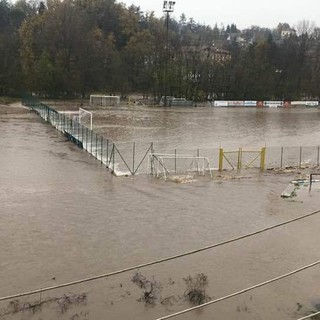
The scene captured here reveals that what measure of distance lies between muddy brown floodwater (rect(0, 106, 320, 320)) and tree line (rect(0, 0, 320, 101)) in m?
70.1

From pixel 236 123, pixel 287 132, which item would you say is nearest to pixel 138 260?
pixel 287 132

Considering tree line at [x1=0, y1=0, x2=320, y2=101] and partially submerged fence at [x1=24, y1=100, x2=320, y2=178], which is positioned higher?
tree line at [x1=0, y1=0, x2=320, y2=101]

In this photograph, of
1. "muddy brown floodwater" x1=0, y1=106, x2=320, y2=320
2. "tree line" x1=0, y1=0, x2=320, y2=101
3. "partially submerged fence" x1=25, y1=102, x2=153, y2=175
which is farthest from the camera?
"tree line" x1=0, y1=0, x2=320, y2=101

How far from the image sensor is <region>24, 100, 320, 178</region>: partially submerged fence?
33719 millimetres

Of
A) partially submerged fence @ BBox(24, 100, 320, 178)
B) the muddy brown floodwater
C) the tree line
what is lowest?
the muddy brown floodwater

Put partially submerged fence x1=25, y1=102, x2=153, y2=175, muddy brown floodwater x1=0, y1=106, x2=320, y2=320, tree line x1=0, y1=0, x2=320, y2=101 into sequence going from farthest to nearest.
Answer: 1. tree line x1=0, y1=0, x2=320, y2=101
2. partially submerged fence x1=25, y1=102, x2=153, y2=175
3. muddy brown floodwater x1=0, y1=106, x2=320, y2=320

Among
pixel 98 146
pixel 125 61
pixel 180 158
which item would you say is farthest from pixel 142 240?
pixel 125 61

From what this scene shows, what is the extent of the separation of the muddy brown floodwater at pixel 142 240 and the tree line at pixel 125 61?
7006 cm

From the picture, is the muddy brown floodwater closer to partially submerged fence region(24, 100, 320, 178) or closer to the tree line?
partially submerged fence region(24, 100, 320, 178)

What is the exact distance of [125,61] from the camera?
12625cm

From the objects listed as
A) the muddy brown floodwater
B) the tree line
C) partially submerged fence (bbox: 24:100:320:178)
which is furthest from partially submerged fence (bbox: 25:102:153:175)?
the tree line

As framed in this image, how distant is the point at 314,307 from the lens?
14.1 meters

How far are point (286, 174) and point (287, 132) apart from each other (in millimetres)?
27826

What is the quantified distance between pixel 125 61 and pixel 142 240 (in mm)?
110786
